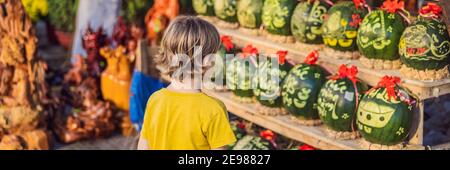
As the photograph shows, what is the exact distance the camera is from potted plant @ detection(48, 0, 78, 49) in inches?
396

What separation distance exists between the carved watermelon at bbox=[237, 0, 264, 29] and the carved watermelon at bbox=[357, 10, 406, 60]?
3.63 ft

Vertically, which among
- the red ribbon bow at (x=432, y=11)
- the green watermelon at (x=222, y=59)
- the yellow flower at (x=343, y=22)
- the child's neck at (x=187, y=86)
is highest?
the red ribbon bow at (x=432, y=11)

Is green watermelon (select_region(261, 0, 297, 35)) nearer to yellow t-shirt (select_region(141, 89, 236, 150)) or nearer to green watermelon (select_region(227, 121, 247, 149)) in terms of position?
green watermelon (select_region(227, 121, 247, 149))

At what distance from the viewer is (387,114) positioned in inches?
188

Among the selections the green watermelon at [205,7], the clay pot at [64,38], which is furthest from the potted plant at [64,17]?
the green watermelon at [205,7]

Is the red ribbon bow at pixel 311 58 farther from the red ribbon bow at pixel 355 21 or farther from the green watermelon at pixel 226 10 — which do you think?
the green watermelon at pixel 226 10

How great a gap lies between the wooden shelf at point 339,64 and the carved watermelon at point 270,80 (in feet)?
0.57

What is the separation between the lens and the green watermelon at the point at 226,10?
6172 millimetres

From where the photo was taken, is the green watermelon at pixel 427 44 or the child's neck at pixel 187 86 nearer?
the child's neck at pixel 187 86

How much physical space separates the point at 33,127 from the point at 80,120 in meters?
0.51

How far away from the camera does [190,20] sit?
10.9 ft

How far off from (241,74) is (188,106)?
2.27 metres
